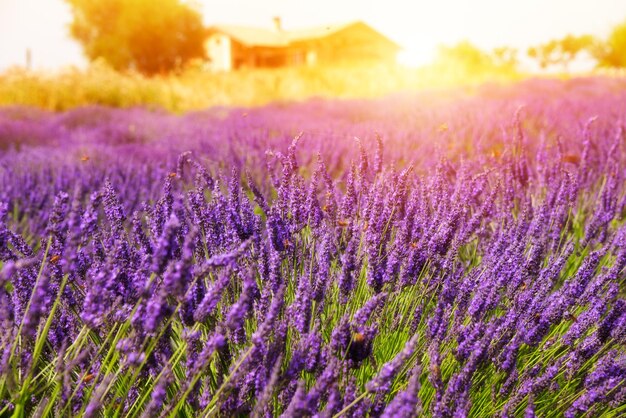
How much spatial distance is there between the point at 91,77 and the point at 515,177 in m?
12.0

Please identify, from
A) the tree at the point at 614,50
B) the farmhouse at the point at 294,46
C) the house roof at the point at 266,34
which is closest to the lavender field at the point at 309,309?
the farmhouse at the point at 294,46

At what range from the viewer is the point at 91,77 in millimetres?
12617

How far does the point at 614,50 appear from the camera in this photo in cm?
3412

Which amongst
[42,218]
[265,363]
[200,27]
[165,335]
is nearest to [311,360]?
[265,363]

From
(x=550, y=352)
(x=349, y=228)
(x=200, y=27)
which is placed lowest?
(x=550, y=352)

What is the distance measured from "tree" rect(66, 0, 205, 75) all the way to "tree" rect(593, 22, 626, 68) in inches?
967

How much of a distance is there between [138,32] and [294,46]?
8655 millimetres

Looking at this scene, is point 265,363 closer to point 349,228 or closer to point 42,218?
point 349,228

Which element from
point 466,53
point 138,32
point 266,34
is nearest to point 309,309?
point 138,32

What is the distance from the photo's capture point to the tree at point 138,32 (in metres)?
26.6

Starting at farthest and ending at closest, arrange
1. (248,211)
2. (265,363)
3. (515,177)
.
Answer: (515,177), (248,211), (265,363)

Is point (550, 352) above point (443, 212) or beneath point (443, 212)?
beneath

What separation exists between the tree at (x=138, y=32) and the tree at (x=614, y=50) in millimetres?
24571

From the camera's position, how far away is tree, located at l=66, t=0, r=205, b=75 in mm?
26609
